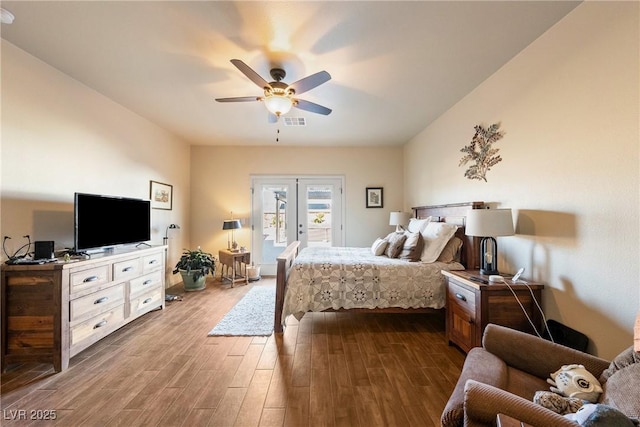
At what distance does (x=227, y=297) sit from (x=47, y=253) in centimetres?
223

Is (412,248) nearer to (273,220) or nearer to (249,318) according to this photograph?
(249,318)

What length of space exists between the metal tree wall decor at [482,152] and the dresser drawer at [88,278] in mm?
4015

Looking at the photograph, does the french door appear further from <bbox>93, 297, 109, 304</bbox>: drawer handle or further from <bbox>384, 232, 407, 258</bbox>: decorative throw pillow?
<bbox>93, 297, 109, 304</bbox>: drawer handle

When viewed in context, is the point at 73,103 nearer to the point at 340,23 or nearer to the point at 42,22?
the point at 42,22

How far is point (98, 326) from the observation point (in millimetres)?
2432

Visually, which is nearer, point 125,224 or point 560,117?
point 560,117

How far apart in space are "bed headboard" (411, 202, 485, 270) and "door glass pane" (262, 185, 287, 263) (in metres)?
2.95

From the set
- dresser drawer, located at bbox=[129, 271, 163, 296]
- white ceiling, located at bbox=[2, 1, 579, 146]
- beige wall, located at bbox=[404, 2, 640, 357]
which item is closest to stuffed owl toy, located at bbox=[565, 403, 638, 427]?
beige wall, located at bbox=[404, 2, 640, 357]

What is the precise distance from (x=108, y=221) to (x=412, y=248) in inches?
136

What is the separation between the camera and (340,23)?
75.4 inches

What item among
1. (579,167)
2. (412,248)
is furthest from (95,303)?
(579,167)

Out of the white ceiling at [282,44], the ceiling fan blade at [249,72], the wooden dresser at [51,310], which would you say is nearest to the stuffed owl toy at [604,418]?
the white ceiling at [282,44]

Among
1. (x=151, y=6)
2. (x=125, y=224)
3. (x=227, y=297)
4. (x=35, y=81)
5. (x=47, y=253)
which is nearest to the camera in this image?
(x=151, y=6)

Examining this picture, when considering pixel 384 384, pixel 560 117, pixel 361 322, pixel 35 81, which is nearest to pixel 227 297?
pixel 361 322
